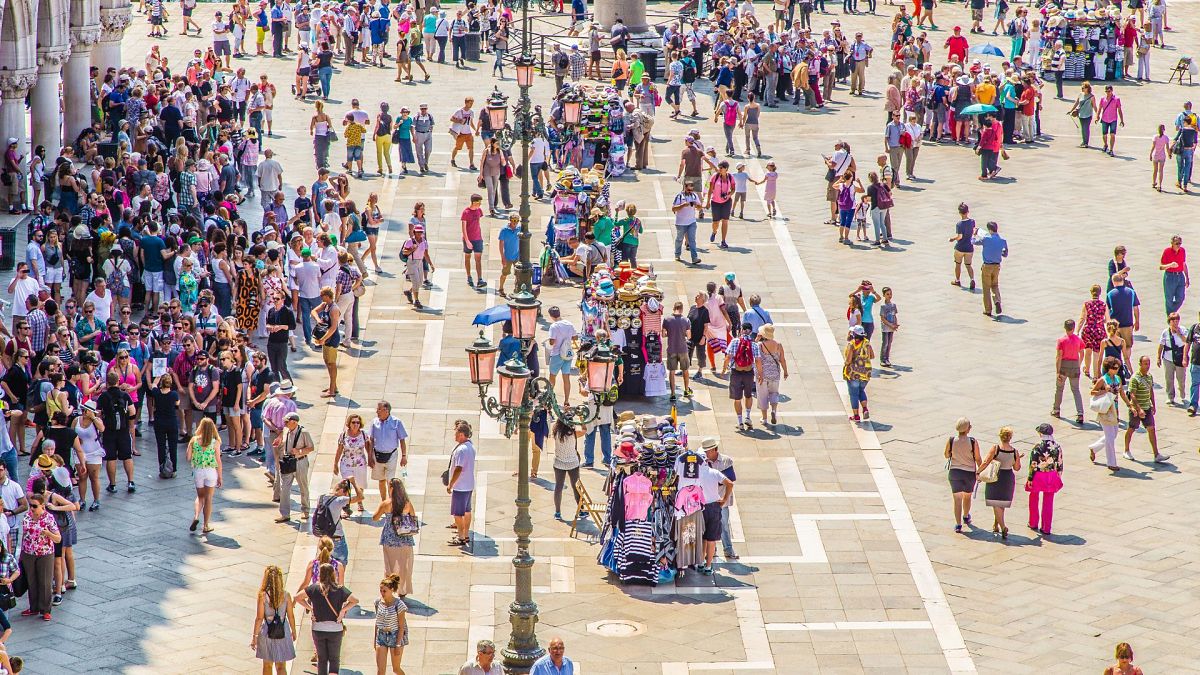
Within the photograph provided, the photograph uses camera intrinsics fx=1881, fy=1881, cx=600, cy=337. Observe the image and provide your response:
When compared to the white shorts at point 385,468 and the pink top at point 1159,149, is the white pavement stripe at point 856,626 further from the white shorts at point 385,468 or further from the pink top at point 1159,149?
the pink top at point 1159,149

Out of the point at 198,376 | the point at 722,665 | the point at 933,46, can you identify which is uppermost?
the point at 933,46

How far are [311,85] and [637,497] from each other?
100 feet

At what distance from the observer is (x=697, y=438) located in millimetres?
26859

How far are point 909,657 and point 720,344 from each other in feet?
32.4

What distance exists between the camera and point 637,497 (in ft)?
72.6

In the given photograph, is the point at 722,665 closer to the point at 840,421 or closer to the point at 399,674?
the point at 399,674

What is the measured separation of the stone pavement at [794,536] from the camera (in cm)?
2038

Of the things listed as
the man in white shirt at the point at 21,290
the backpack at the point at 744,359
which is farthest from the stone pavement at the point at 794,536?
the man in white shirt at the point at 21,290

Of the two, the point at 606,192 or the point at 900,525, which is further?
the point at 606,192

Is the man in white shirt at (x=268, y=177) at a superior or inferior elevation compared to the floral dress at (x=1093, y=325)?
superior

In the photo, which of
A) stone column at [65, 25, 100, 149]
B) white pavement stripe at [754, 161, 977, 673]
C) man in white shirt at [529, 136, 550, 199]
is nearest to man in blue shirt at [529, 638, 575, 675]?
white pavement stripe at [754, 161, 977, 673]

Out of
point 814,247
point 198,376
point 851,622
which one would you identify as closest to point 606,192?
point 814,247

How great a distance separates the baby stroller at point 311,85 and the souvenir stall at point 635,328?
23.1 meters

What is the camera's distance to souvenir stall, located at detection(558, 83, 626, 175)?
136 feet
